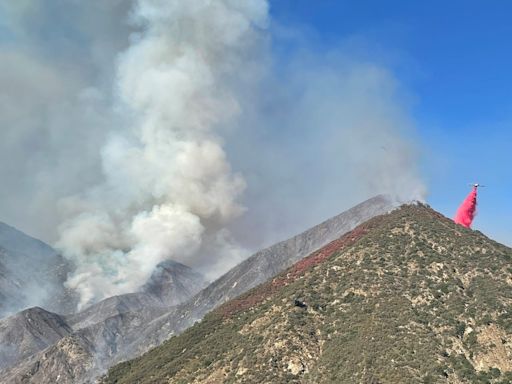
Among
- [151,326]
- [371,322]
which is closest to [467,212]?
[371,322]

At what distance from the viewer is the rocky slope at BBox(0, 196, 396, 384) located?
500 ft

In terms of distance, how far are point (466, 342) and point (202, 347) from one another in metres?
41.7

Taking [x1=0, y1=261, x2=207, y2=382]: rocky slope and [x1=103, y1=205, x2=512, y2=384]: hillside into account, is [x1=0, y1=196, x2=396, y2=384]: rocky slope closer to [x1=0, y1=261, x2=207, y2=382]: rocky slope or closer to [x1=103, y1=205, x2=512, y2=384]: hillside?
[x1=0, y1=261, x2=207, y2=382]: rocky slope

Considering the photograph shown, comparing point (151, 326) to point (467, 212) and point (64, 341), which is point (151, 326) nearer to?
point (64, 341)

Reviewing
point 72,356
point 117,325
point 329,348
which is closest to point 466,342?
point 329,348

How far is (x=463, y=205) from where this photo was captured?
396ft

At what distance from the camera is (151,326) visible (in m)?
171

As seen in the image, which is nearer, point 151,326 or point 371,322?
point 371,322

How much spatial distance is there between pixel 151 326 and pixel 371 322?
348ft

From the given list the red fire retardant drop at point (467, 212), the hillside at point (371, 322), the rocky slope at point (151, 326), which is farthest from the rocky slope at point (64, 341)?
the red fire retardant drop at point (467, 212)

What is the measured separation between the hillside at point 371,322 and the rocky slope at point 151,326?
48.4 metres

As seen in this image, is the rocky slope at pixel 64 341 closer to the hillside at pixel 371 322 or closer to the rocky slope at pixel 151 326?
the rocky slope at pixel 151 326

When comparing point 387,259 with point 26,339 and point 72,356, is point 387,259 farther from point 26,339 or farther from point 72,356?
point 26,339

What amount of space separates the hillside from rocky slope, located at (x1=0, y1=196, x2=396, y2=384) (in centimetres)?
4842
